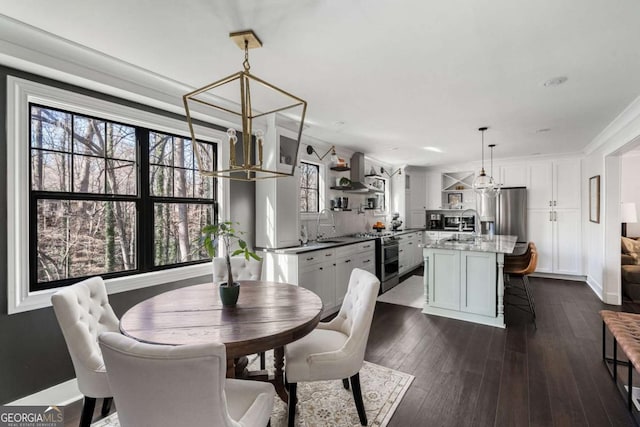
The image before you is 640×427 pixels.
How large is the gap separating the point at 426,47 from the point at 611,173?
4180 mm

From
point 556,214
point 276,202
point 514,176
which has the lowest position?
point 556,214

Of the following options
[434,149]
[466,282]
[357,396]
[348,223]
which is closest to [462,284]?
[466,282]

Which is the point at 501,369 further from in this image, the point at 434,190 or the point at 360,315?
the point at 434,190

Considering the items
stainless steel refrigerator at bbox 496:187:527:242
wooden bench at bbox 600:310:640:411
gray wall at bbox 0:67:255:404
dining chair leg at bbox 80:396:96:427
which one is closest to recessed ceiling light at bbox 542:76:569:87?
wooden bench at bbox 600:310:640:411

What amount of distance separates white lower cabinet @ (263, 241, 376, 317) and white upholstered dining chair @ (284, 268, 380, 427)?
53.3 inches

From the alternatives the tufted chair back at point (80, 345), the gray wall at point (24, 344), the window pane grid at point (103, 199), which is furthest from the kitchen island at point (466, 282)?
the gray wall at point (24, 344)

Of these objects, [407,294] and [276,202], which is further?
[407,294]

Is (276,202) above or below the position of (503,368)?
above

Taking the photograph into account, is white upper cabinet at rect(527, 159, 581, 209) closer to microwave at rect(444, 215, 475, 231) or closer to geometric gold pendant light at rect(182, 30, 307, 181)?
microwave at rect(444, 215, 475, 231)

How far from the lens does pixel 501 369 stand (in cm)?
258

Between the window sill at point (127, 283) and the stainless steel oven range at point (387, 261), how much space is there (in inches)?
109

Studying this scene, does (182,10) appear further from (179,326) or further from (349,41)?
(179,326)

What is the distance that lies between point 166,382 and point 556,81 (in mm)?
3476

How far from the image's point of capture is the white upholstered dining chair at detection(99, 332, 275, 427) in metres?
1.03
